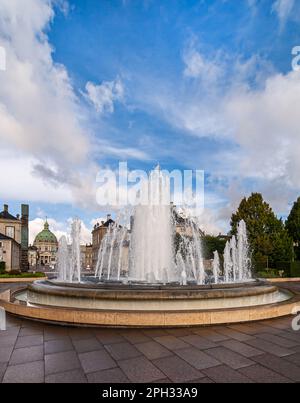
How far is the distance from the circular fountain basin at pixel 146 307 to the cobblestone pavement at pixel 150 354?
0.29 metres

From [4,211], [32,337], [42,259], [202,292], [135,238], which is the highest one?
[4,211]

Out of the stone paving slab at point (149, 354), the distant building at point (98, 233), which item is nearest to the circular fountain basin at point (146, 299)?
the stone paving slab at point (149, 354)

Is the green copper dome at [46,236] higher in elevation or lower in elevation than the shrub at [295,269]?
higher

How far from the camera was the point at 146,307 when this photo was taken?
8422 mm

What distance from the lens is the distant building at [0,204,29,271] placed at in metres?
48.2

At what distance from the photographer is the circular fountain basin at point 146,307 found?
7535 millimetres

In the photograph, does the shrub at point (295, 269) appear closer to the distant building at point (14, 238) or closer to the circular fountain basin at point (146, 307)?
the circular fountain basin at point (146, 307)

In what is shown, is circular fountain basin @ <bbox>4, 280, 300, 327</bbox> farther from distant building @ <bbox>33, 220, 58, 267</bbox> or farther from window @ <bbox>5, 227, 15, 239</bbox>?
distant building @ <bbox>33, 220, 58, 267</bbox>

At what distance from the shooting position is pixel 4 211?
Answer: 6656cm

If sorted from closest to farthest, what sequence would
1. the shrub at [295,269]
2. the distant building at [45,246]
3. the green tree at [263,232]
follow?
the shrub at [295,269], the green tree at [263,232], the distant building at [45,246]

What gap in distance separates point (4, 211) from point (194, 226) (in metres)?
57.3

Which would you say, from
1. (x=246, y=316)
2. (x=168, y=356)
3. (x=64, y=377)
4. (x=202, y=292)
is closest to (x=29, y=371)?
(x=64, y=377)

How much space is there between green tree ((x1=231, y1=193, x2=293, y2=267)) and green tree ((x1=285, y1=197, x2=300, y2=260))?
6765mm
